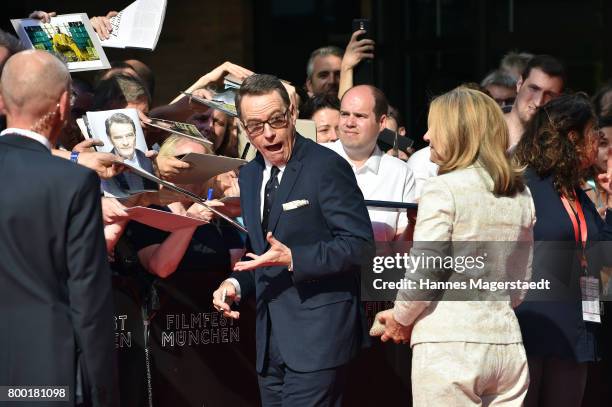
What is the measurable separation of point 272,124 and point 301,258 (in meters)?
0.61

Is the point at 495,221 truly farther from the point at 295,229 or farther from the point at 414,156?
the point at 414,156

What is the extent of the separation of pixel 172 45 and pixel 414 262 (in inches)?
300

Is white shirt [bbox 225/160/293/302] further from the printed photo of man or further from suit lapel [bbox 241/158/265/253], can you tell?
the printed photo of man

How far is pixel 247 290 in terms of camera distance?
545 cm

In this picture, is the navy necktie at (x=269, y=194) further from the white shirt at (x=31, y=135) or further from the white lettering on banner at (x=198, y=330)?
the white shirt at (x=31, y=135)

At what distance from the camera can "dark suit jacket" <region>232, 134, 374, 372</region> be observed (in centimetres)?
512

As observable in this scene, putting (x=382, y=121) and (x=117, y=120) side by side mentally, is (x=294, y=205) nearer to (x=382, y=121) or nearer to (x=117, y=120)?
(x=117, y=120)

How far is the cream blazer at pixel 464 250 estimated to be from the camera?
4.76 meters

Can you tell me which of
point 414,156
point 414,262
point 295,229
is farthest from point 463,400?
point 414,156

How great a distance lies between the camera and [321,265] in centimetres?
502

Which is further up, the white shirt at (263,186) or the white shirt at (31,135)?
the white shirt at (31,135)

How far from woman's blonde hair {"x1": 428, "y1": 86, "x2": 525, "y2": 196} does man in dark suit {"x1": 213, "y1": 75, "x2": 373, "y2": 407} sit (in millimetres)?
498

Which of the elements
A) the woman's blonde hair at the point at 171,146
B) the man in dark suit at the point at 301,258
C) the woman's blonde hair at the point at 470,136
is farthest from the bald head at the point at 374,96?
the woman's blonde hair at the point at 470,136

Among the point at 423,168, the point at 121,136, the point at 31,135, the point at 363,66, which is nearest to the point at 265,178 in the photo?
the point at 121,136
